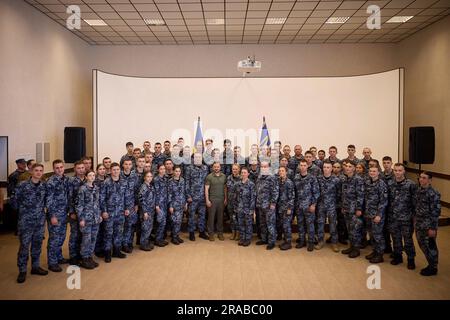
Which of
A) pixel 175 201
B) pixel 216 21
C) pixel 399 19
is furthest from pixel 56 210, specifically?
pixel 399 19

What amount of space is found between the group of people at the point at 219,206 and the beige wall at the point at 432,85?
3159 mm

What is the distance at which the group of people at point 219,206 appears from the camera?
4777mm

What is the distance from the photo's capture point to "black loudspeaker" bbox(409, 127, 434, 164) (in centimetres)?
775

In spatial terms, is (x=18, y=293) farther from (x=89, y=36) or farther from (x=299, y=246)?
(x=89, y=36)

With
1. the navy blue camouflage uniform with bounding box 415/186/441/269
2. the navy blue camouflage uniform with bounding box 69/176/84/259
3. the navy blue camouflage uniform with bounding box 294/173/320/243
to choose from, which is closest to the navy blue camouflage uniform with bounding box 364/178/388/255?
the navy blue camouflage uniform with bounding box 415/186/441/269

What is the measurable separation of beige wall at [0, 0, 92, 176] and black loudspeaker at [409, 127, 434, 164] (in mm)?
8797

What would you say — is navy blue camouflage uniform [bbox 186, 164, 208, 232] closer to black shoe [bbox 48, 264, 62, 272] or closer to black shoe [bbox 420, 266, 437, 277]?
black shoe [bbox 48, 264, 62, 272]

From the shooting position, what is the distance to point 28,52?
7902mm

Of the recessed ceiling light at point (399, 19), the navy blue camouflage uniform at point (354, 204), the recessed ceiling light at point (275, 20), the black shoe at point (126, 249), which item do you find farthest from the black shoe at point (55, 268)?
the recessed ceiling light at point (399, 19)

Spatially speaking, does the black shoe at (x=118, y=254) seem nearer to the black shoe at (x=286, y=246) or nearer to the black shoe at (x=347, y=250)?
the black shoe at (x=286, y=246)

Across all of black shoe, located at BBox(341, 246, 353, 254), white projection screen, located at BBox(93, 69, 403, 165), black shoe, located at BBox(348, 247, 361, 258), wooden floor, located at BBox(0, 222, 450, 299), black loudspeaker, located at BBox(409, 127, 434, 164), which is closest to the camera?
wooden floor, located at BBox(0, 222, 450, 299)

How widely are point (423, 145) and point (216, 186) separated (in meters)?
4.84

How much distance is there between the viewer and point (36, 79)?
827 centimetres

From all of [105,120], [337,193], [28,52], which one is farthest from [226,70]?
[337,193]
